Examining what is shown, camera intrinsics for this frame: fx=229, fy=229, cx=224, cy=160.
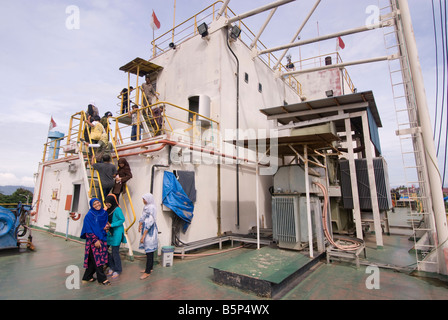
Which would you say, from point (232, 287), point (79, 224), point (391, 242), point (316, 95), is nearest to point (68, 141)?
point (79, 224)

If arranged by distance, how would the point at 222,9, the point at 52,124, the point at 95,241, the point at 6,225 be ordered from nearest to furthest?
the point at 95,241 < the point at 6,225 < the point at 222,9 < the point at 52,124

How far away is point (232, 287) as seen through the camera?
452 cm

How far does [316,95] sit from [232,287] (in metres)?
16.2

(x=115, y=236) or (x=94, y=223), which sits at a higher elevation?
(x=94, y=223)

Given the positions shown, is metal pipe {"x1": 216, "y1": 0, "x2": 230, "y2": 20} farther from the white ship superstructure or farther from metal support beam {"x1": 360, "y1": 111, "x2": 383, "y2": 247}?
metal support beam {"x1": 360, "y1": 111, "x2": 383, "y2": 247}

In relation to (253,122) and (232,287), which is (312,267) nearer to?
(232,287)

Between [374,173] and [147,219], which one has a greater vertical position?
[374,173]

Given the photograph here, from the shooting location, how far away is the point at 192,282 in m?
4.77

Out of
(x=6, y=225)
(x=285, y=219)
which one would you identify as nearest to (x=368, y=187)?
(x=285, y=219)

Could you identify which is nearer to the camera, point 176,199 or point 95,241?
point 95,241

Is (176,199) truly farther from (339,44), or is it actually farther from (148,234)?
(339,44)

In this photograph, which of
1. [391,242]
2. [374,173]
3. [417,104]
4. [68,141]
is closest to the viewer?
[417,104]

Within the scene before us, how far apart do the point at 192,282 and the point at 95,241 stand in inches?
83.8

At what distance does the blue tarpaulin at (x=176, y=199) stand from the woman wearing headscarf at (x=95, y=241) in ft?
6.33
